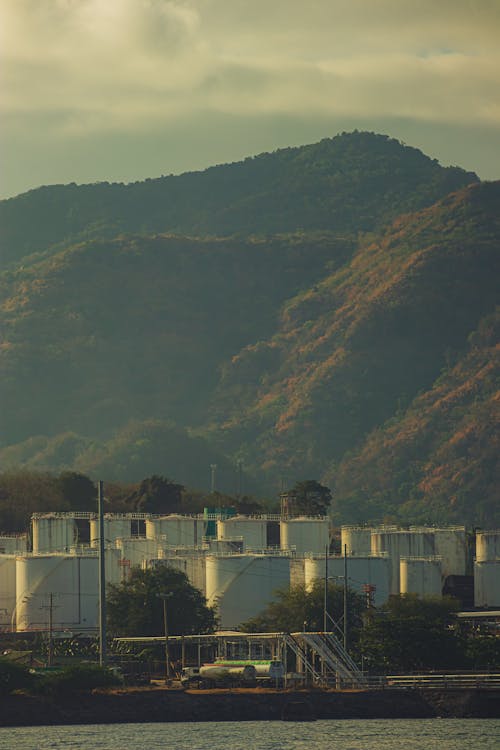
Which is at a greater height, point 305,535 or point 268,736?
point 305,535

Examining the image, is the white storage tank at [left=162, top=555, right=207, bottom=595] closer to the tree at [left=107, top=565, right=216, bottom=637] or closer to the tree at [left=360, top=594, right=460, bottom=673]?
the tree at [left=107, top=565, right=216, bottom=637]

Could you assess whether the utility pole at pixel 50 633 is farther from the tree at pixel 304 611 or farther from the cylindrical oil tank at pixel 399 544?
the cylindrical oil tank at pixel 399 544

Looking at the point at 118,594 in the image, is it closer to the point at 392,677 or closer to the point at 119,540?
the point at 119,540

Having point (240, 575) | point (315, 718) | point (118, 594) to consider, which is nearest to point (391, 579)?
point (240, 575)

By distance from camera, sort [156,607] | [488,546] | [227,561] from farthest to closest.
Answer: [488,546]
[227,561]
[156,607]

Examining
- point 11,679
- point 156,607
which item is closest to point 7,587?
point 156,607

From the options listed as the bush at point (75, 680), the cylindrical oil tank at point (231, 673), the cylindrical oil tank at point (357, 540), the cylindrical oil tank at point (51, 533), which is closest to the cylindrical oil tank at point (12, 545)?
the cylindrical oil tank at point (51, 533)

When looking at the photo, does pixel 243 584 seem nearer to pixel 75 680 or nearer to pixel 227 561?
pixel 227 561
